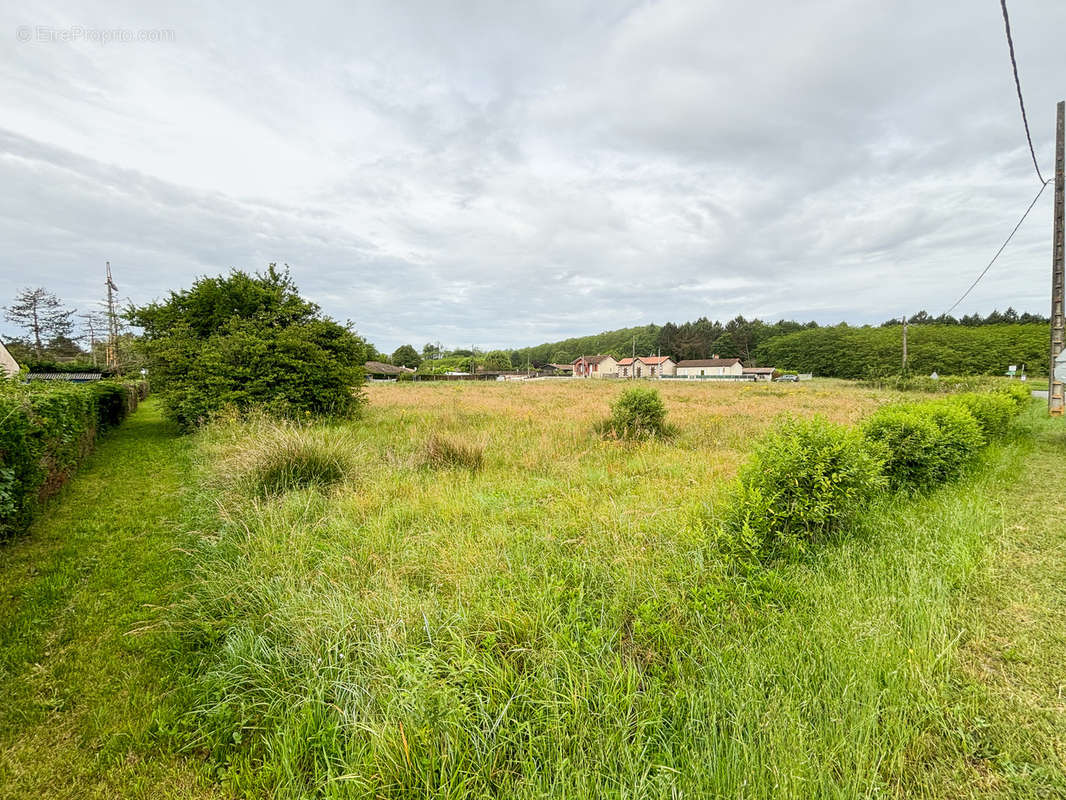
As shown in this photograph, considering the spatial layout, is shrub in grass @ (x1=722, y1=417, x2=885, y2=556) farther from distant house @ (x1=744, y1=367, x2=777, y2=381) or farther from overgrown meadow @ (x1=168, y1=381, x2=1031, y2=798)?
distant house @ (x1=744, y1=367, x2=777, y2=381)

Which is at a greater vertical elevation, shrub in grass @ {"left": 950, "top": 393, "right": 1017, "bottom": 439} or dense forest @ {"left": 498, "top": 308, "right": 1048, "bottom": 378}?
dense forest @ {"left": 498, "top": 308, "right": 1048, "bottom": 378}

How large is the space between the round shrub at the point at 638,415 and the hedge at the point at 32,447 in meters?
9.13

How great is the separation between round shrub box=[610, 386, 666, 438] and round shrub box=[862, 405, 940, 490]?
4.30 m

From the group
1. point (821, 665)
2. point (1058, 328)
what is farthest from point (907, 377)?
point (821, 665)

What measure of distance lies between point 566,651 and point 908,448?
6223 mm

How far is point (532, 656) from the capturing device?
244 cm

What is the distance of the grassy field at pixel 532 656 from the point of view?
74.9 inches

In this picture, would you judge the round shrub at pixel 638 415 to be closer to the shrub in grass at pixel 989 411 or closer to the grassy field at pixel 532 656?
the grassy field at pixel 532 656

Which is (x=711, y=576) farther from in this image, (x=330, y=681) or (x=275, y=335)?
(x=275, y=335)

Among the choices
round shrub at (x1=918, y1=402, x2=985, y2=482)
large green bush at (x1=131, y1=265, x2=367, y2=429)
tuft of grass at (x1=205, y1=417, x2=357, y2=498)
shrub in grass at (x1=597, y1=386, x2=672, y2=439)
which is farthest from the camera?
large green bush at (x1=131, y1=265, x2=367, y2=429)

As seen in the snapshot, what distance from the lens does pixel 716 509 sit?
432 centimetres

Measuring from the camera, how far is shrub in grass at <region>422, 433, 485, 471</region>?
279 inches

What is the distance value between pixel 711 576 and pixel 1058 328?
1498 cm

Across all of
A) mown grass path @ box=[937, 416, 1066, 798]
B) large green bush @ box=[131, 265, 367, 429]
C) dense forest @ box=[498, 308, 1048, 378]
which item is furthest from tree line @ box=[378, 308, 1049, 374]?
mown grass path @ box=[937, 416, 1066, 798]
